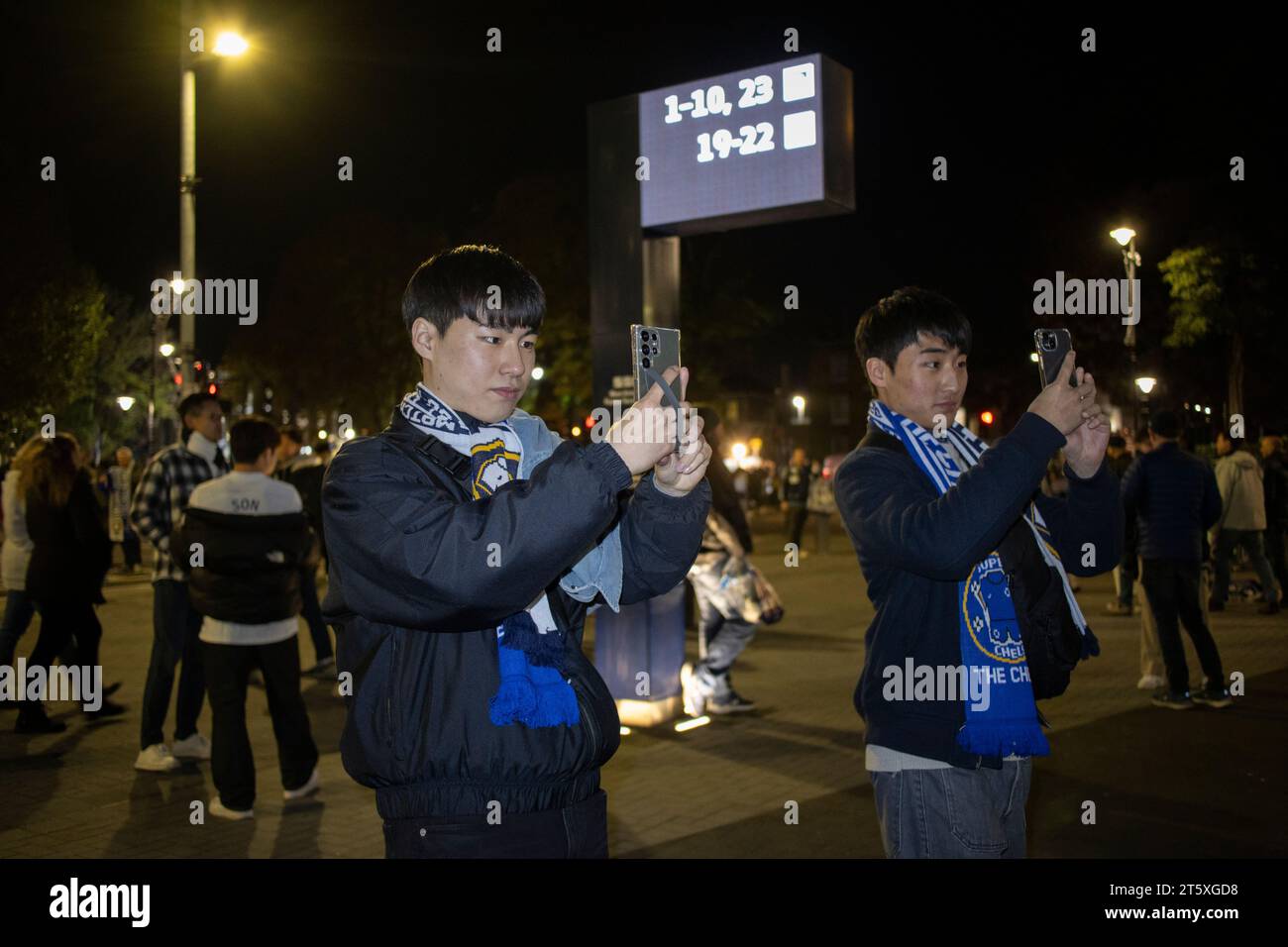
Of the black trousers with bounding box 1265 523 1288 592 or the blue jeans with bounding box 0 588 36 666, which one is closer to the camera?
the blue jeans with bounding box 0 588 36 666

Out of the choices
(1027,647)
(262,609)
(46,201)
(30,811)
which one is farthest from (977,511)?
(46,201)

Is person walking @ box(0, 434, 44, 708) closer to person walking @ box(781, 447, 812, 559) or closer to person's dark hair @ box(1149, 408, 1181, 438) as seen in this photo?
person's dark hair @ box(1149, 408, 1181, 438)

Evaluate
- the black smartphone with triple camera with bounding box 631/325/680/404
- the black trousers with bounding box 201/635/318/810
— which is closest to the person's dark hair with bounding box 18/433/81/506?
the black trousers with bounding box 201/635/318/810

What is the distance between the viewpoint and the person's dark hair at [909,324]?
313 cm

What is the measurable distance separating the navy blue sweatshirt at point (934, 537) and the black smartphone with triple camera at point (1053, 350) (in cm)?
15

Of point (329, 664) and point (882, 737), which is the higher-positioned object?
point (882, 737)

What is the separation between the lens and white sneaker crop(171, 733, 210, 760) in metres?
7.28

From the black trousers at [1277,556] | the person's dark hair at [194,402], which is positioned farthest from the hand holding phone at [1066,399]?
the black trousers at [1277,556]

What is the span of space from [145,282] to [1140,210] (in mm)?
32599

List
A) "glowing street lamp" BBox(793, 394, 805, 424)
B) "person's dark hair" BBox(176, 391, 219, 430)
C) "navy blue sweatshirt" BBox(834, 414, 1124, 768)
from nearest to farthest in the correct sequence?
"navy blue sweatshirt" BBox(834, 414, 1124, 768), "person's dark hair" BBox(176, 391, 219, 430), "glowing street lamp" BBox(793, 394, 805, 424)

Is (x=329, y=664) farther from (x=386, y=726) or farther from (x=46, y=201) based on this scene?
(x=46, y=201)

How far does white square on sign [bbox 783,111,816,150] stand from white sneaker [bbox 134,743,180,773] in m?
5.18

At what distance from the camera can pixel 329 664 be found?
10.2 metres

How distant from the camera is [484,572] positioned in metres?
1.92
